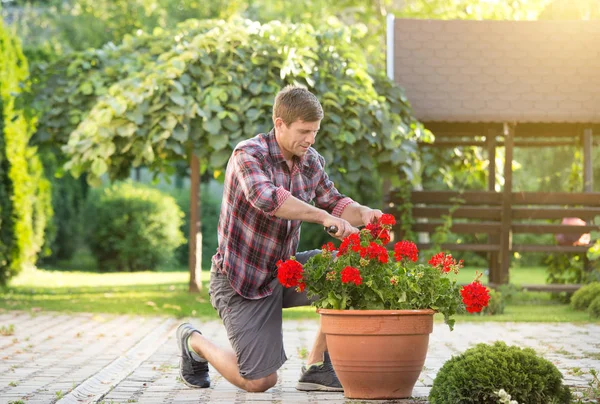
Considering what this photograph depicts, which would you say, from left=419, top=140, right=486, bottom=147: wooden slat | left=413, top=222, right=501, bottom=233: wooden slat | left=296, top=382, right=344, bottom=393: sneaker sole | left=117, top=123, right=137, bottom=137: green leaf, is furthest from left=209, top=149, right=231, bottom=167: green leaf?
left=296, top=382, right=344, bottom=393: sneaker sole

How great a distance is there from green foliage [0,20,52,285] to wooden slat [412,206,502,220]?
16.8ft

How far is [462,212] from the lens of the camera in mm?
12219

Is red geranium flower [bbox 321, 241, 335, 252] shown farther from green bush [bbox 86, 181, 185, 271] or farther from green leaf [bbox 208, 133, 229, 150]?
green bush [bbox 86, 181, 185, 271]

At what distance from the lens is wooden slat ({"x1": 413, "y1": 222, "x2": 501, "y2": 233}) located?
40.1 ft

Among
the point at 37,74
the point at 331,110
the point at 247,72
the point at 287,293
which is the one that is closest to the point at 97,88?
the point at 37,74

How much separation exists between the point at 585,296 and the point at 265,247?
21.0 ft

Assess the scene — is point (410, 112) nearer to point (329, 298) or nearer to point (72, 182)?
point (329, 298)

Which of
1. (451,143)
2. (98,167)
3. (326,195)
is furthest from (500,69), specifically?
(326,195)

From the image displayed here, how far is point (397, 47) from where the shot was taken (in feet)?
41.9

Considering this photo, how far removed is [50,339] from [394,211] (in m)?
5.51

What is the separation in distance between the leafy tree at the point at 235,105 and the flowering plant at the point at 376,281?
222 inches

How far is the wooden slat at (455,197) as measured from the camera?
12219 mm

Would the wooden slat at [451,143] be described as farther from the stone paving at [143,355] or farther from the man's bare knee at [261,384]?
the man's bare knee at [261,384]

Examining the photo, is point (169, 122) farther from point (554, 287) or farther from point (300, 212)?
point (300, 212)
